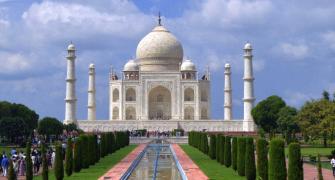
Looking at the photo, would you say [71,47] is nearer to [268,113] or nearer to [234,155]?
[268,113]

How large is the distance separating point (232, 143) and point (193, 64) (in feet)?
103

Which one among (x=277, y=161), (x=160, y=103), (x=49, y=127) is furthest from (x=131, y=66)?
(x=277, y=161)

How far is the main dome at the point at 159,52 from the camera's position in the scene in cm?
4931

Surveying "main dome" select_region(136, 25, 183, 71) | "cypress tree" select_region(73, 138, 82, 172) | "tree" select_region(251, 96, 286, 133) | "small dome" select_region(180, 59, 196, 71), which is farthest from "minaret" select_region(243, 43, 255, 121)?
"cypress tree" select_region(73, 138, 82, 172)

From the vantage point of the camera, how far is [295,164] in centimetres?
1144

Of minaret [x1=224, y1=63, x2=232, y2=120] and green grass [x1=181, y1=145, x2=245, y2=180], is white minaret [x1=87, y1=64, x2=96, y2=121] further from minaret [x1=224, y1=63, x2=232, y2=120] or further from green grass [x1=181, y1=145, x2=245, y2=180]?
green grass [x1=181, y1=145, x2=245, y2=180]

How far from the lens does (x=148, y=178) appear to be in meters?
15.3

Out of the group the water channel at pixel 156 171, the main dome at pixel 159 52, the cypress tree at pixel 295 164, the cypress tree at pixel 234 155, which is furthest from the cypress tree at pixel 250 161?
the main dome at pixel 159 52

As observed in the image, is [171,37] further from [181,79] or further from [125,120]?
[125,120]

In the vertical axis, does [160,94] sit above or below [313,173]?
above

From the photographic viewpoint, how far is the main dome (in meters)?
49.3

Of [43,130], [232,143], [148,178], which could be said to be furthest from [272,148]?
[43,130]

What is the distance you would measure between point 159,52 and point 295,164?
3806cm

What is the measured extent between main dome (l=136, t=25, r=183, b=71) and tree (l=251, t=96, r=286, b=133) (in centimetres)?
1187
